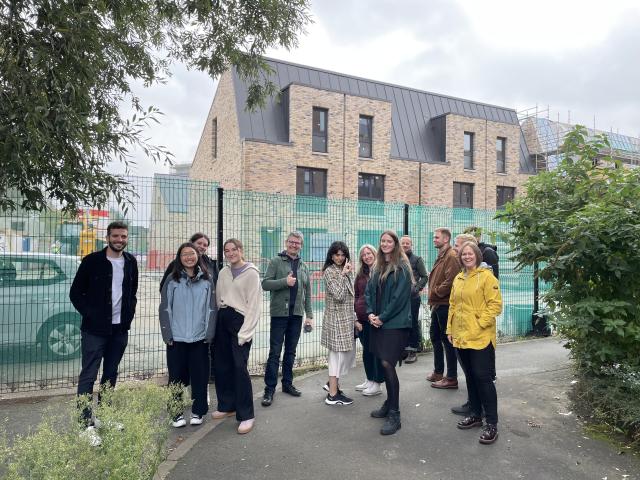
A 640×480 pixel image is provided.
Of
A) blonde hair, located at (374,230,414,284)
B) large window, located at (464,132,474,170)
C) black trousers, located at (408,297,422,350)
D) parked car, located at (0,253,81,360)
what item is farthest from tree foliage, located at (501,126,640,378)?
large window, located at (464,132,474,170)

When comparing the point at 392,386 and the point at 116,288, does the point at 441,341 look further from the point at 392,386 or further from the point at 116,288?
the point at 116,288

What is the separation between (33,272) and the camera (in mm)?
5535

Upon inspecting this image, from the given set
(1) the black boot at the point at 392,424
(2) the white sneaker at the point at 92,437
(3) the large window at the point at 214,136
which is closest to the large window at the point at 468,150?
(3) the large window at the point at 214,136

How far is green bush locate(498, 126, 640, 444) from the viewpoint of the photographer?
4309 millimetres

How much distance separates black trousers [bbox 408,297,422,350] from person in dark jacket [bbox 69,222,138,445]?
3.83m

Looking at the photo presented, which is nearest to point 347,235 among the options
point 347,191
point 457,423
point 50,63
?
point 457,423

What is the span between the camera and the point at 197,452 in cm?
395

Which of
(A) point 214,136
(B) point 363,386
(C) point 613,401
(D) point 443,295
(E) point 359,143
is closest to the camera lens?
(C) point 613,401

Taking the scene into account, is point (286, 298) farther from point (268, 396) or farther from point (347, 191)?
point (347, 191)

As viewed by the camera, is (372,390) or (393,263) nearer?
(393,263)

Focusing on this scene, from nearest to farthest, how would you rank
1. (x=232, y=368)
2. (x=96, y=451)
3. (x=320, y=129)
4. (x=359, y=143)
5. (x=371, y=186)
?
(x=96, y=451) → (x=232, y=368) → (x=320, y=129) → (x=359, y=143) → (x=371, y=186)

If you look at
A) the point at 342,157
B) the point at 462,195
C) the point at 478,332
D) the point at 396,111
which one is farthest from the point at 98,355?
the point at 462,195

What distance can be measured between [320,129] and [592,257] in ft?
60.8

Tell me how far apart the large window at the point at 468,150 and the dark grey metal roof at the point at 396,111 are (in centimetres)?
117
